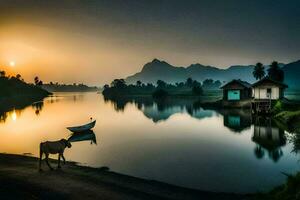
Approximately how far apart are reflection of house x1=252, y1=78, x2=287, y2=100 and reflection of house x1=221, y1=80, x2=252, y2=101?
30.4 feet

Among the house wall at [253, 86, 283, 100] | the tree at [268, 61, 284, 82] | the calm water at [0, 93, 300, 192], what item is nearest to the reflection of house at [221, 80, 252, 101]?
the house wall at [253, 86, 283, 100]

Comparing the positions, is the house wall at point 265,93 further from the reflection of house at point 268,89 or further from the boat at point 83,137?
the boat at point 83,137

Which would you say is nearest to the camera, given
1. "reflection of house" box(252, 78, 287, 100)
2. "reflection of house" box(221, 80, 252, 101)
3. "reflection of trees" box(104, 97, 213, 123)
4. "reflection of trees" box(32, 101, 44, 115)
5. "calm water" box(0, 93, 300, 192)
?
"calm water" box(0, 93, 300, 192)

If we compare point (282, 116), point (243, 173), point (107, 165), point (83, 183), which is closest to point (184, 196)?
point (83, 183)

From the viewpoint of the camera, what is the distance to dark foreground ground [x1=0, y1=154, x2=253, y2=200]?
15148 millimetres

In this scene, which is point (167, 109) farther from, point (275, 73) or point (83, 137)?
point (83, 137)

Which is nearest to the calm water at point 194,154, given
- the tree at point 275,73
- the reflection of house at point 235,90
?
the reflection of house at point 235,90

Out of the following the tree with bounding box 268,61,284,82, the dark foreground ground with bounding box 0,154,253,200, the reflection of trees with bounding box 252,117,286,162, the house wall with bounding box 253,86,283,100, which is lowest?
the reflection of trees with bounding box 252,117,286,162

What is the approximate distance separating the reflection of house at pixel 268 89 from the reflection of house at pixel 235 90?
30.4 feet

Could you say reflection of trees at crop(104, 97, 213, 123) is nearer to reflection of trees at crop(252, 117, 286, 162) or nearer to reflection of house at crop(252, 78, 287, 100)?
reflection of house at crop(252, 78, 287, 100)

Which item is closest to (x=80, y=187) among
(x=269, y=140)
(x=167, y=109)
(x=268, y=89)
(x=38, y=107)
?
(x=269, y=140)

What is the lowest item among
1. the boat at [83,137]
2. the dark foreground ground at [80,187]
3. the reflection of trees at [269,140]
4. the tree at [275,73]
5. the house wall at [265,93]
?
the boat at [83,137]

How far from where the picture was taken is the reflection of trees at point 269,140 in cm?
2972

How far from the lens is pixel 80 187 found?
53.8ft
